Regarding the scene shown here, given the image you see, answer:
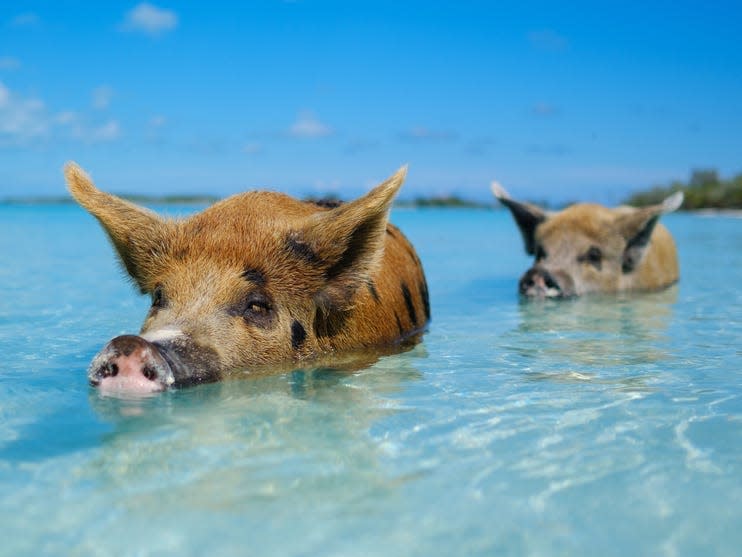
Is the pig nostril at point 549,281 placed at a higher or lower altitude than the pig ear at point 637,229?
lower

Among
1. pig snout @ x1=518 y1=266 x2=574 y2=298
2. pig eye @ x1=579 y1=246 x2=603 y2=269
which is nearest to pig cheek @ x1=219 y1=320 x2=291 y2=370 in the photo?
pig snout @ x1=518 y1=266 x2=574 y2=298

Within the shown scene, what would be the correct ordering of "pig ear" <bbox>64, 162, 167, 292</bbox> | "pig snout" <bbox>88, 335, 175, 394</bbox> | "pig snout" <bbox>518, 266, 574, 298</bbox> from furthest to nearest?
"pig snout" <bbox>518, 266, 574, 298</bbox>
"pig ear" <bbox>64, 162, 167, 292</bbox>
"pig snout" <bbox>88, 335, 175, 394</bbox>

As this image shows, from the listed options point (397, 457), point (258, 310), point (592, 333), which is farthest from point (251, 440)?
point (592, 333)

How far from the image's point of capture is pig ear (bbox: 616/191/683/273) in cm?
1198

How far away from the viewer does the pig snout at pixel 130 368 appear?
454 cm

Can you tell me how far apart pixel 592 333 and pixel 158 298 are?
439 cm

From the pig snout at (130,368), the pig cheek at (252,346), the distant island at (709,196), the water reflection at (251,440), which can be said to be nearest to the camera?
the water reflection at (251,440)

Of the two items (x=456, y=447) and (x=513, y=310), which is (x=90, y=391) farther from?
(x=513, y=310)

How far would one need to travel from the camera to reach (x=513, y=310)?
1032 cm

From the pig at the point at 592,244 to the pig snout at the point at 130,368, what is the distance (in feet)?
23.9

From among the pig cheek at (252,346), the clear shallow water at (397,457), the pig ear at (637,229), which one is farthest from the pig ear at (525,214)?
the pig cheek at (252,346)

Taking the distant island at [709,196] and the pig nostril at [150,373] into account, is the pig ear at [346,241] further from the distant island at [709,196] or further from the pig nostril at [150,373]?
the distant island at [709,196]

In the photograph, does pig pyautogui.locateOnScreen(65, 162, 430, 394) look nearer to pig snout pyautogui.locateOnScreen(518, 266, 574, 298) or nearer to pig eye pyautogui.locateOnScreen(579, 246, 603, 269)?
pig snout pyautogui.locateOnScreen(518, 266, 574, 298)

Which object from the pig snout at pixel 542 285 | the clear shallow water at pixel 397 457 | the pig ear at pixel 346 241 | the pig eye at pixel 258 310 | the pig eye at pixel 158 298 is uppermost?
the pig ear at pixel 346 241
